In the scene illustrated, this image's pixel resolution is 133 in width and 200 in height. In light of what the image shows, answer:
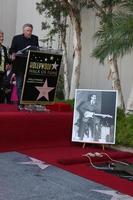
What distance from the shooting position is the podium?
263 inches

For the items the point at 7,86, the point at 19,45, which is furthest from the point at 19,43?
the point at 7,86

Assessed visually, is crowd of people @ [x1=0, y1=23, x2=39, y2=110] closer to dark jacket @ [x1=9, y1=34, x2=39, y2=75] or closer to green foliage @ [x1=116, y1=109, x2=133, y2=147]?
dark jacket @ [x1=9, y1=34, x2=39, y2=75]

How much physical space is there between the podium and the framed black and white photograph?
59cm

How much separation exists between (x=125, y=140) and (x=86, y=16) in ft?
16.6

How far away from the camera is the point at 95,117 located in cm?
642

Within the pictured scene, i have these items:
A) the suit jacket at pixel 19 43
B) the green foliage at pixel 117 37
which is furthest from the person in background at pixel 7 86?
the green foliage at pixel 117 37

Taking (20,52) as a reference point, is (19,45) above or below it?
above

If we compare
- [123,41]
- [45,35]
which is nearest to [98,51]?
[123,41]

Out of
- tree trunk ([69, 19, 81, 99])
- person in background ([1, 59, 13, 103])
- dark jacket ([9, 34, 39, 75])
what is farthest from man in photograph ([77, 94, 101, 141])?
tree trunk ([69, 19, 81, 99])

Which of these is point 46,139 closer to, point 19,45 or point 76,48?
point 19,45

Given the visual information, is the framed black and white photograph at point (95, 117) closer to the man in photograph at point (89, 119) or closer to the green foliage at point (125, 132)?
the man in photograph at point (89, 119)

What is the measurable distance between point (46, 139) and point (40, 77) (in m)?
1.00

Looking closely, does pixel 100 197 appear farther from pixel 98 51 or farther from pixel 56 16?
pixel 56 16

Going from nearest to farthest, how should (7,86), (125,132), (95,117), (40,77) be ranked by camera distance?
(95,117) → (125,132) → (40,77) → (7,86)
